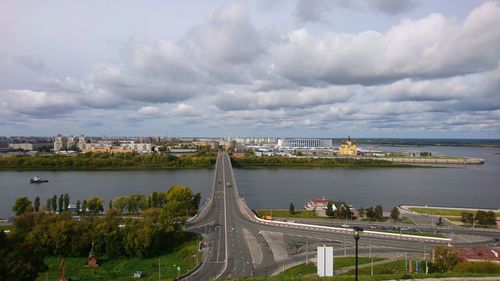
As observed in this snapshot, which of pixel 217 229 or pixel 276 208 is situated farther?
pixel 276 208

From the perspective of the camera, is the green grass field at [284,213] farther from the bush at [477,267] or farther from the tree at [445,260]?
the bush at [477,267]

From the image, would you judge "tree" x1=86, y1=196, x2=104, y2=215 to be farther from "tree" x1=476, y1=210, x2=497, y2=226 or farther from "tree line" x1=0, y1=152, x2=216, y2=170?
"tree line" x1=0, y1=152, x2=216, y2=170

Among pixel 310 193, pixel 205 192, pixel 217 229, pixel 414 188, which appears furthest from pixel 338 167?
pixel 217 229

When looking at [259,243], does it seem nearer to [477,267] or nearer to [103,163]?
[477,267]

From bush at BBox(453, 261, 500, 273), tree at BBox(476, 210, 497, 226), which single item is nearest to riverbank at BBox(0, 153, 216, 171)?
tree at BBox(476, 210, 497, 226)

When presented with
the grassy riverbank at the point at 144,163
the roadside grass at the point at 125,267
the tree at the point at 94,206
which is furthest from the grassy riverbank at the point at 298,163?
the roadside grass at the point at 125,267

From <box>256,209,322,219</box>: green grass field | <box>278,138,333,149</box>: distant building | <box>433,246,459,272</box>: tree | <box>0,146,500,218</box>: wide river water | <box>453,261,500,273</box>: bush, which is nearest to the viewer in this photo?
<box>453,261,500,273</box>: bush

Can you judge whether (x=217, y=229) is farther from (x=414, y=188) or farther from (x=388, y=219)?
(x=414, y=188)
